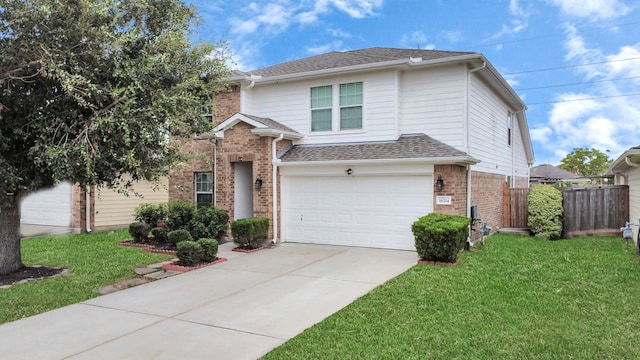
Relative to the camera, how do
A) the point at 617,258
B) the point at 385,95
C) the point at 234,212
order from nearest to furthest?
the point at 617,258, the point at 385,95, the point at 234,212

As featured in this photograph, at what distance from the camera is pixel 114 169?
25.4ft

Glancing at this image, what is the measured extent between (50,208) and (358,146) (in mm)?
12127

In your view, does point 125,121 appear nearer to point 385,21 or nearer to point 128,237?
point 128,237

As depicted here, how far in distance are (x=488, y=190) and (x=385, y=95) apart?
4.83m

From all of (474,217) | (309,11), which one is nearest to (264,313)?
(474,217)

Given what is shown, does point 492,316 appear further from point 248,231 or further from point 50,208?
point 50,208

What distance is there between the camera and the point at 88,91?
22.3 feet

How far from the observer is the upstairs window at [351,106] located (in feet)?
41.0

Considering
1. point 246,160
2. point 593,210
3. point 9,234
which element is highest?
point 246,160

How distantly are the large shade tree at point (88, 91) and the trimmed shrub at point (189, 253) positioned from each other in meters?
1.85

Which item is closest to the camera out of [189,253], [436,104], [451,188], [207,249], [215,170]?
[189,253]

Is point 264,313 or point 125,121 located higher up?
point 125,121

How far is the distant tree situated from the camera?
147ft

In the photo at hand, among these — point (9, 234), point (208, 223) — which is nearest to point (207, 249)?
point (208, 223)
